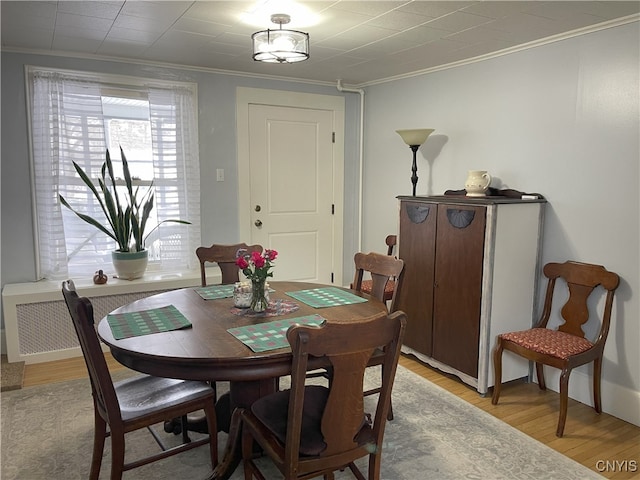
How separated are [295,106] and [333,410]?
3.34 metres

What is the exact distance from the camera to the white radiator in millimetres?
3281

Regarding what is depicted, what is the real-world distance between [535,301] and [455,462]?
133 centimetres

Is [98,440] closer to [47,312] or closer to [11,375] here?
[11,375]

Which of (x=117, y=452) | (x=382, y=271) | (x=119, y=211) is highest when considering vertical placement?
(x=119, y=211)

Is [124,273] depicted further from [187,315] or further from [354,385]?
[354,385]

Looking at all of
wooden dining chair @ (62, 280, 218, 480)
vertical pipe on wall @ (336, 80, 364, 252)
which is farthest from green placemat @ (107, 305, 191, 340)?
vertical pipe on wall @ (336, 80, 364, 252)

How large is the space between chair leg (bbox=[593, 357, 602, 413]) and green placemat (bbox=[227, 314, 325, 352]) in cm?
172

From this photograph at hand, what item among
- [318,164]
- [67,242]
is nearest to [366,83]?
[318,164]

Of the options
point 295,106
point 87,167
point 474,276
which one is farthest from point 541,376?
point 87,167

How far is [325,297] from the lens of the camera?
97.7 inches

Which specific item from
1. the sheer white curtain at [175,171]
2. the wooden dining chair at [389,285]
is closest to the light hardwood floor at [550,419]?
the wooden dining chair at [389,285]

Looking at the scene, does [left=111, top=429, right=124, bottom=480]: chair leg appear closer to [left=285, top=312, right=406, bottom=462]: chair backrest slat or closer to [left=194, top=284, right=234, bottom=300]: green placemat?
[left=285, top=312, right=406, bottom=462]: chair backrest slat

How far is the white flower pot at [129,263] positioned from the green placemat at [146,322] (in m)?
1.52

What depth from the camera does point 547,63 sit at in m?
3.01
